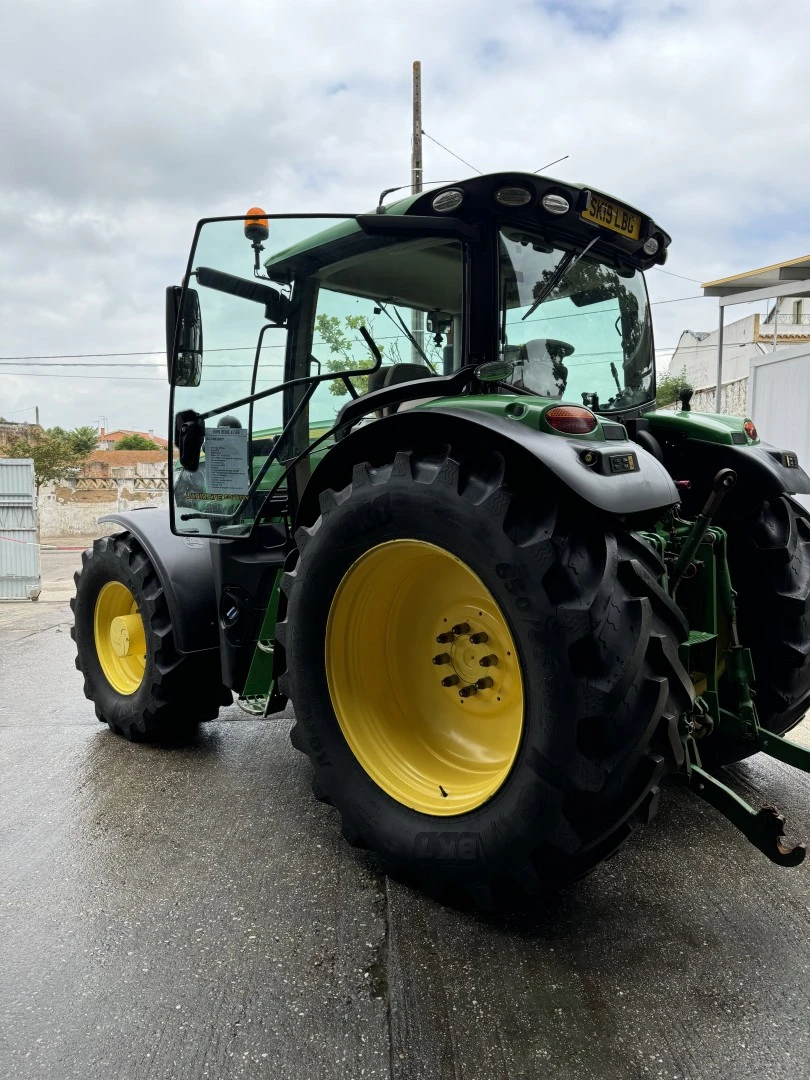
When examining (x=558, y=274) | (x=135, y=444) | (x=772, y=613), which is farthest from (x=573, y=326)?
(x=135, y=444)

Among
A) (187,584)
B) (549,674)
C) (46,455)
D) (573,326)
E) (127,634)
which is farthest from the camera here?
(46,455)

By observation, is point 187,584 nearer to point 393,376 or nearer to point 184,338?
point 184,338

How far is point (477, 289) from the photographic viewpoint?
102 inches

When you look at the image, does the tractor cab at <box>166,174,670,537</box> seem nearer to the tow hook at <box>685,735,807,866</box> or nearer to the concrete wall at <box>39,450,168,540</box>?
the tow hook at <box>685,735,807,866</box>

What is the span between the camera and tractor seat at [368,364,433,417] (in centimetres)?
282

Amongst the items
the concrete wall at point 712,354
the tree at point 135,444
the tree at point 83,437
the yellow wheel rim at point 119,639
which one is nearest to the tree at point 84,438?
the tree at point 83,437

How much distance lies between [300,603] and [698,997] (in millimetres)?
1501

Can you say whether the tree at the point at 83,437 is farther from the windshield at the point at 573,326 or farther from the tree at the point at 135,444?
the windshield at the point at 573,326

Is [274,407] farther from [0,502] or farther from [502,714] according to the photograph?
[0,502]

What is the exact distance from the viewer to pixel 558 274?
9.01 feet

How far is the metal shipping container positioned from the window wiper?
27.9 ft

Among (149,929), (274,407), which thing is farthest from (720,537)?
(149,929)

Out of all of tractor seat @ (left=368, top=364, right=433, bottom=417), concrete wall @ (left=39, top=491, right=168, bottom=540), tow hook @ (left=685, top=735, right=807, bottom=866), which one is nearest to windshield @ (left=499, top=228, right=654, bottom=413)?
tractor seat @ (left=368, top=364, right=433, bottom=417)

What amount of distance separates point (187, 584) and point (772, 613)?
2.41 metres
